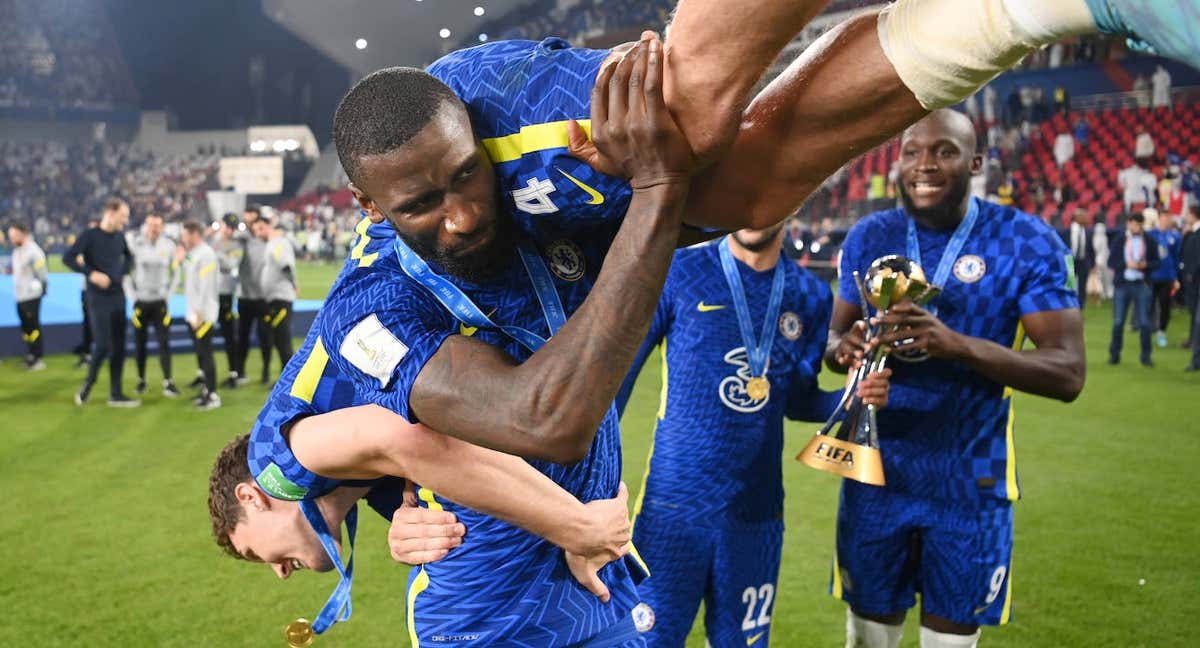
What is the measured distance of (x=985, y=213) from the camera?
11.2 ft

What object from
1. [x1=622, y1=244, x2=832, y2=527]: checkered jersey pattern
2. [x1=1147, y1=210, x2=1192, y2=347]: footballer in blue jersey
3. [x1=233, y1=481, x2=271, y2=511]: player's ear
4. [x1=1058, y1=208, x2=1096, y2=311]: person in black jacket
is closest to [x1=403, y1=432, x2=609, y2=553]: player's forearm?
[x1=233, y1=481, x2=271, y2=511]: player's ear

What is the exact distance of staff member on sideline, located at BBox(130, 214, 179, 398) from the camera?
33.3 feet

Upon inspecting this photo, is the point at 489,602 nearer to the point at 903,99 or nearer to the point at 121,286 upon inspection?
the point at 903,99

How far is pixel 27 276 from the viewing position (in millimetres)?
11969

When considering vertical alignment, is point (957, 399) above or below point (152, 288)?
above

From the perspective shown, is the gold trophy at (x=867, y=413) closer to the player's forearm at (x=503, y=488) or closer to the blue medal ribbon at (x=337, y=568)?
the player's forearm at (x=503, y=488)

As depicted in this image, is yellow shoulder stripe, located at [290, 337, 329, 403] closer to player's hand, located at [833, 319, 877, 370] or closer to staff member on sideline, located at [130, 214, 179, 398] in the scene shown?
player's hand, located at [833, 319, 877, 370]

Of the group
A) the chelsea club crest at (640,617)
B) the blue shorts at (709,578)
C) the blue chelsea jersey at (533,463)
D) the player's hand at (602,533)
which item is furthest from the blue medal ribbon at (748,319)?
the player's hand at (602,533)

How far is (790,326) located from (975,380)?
→ 0.63 m

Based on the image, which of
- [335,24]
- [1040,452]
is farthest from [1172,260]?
[335,24]

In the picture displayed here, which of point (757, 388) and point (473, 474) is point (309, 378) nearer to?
point (473, 474)

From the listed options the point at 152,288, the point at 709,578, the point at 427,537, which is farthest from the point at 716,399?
the point at 152,288

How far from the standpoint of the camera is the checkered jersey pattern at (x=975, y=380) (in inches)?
130

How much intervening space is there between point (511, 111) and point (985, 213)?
92.1 inches
